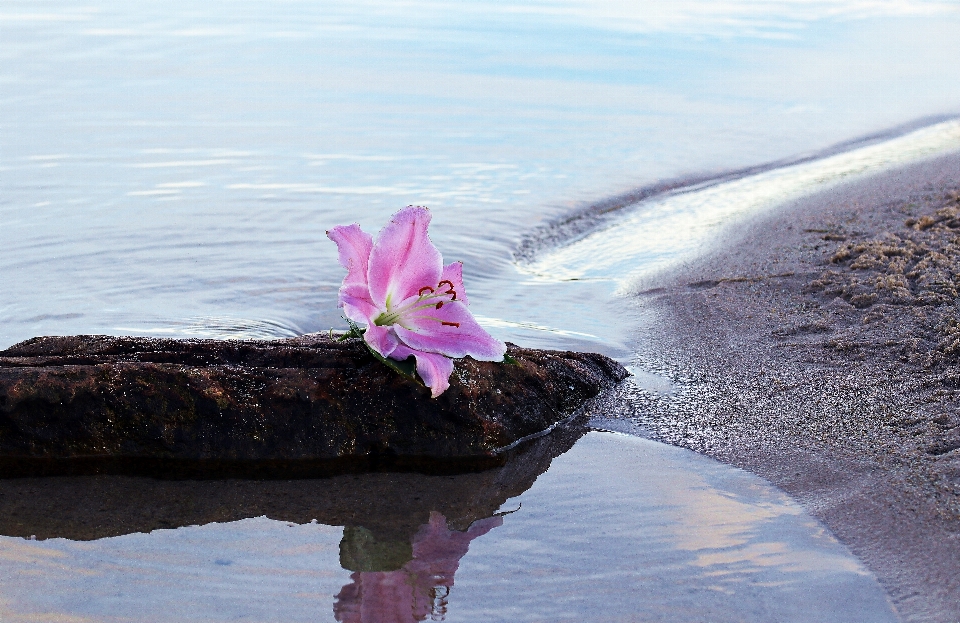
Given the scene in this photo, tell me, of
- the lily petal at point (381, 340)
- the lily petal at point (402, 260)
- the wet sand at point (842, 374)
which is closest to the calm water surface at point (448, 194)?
the wet sand at point (842, 374)

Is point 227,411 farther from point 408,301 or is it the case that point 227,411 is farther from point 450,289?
point 450,289

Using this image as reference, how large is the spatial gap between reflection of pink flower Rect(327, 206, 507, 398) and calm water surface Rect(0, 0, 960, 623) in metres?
0.42

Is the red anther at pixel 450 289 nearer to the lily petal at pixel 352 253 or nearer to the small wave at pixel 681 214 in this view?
the lily petal at pixel 352 253

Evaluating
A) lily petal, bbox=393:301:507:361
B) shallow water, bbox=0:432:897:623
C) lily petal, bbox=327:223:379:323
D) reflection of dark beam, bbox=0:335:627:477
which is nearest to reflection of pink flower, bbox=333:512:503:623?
shallow water, bbox=0:432:897:623

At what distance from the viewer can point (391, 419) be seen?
2.75 metres

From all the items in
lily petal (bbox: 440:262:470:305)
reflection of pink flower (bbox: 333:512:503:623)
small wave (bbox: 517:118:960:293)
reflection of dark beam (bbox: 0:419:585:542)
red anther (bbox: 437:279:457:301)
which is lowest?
reflection of pink flower (bbox: 333:512:503:623)

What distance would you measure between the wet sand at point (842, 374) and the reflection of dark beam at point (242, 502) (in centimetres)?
72

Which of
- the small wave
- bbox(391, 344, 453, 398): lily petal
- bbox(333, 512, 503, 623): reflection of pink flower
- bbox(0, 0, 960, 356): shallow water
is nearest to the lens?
bbox(333, 512, 503, 623): reflection of pink flower

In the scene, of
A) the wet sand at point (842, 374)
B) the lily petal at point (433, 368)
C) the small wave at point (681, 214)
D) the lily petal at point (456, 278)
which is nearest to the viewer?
the wet sand at point (842, 374)

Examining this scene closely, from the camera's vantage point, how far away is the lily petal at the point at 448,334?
2.65 m

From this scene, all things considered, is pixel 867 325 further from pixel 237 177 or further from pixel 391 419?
pixel 237 177

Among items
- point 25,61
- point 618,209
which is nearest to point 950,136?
point 618,209

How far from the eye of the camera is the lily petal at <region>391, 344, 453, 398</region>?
8.53 ft

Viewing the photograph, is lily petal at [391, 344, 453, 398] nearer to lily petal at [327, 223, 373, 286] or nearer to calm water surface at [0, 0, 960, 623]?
lily petal at [327, 223, 373, 286]
